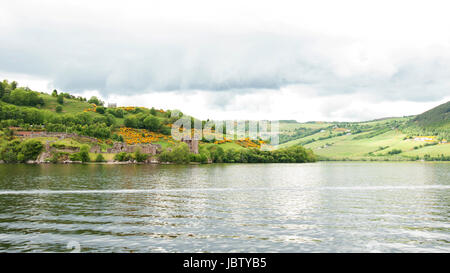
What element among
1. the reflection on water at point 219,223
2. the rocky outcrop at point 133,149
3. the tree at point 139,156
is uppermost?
the rocky outcrop at point 133,149

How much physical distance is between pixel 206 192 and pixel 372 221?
82.7 feet

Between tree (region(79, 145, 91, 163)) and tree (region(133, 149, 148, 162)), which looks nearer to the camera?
tree (region(79, 145, 91, 163))

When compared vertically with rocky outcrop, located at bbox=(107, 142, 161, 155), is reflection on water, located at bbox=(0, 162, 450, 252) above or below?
below

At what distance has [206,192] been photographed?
162 ft

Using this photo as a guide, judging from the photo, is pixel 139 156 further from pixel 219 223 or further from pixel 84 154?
pixel 219 223

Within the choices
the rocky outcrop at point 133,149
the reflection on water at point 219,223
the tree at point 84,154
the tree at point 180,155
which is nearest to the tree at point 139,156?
the rocky outcrop at point 133,149

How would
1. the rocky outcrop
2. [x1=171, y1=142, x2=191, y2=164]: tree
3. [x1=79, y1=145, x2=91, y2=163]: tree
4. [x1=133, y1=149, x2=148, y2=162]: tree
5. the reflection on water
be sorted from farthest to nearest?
the rocky outcrop < [x1=171, y1=142, x2=191, y2=164]: tree < [x1=133, y1=149, x2=148, y2=162]: tree < [x1=79, y1=145, x2=91, y2=163]: tree < the reflection on water

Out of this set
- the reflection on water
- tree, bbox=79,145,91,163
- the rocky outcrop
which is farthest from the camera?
the rocky outcrop

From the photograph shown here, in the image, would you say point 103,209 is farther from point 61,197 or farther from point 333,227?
point 333,227

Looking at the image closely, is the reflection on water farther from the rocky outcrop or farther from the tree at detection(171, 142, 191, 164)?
the rocky outcrop

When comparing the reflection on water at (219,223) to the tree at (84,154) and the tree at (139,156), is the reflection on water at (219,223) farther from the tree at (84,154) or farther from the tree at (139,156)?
the tree at (139,156)

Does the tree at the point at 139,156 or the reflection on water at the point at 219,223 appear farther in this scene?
the tree at the point at 139,156

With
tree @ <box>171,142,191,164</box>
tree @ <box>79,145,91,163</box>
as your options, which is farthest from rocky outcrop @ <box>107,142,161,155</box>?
tree @ <box>79,145,91,163</box>
